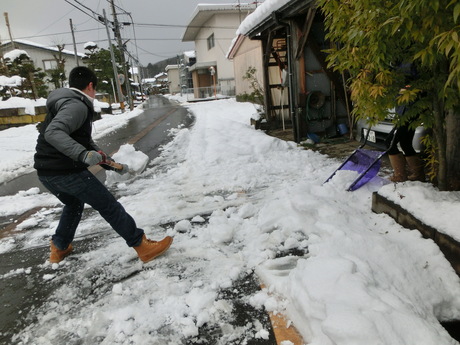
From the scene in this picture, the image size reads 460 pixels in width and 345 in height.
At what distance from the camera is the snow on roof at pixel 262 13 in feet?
20.3

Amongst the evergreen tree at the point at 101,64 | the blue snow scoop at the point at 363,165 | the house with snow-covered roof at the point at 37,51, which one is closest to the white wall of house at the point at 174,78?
the house with snow-covered roof at the point at 37,51

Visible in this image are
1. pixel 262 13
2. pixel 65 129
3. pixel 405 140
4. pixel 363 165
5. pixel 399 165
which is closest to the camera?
pixel 65 129

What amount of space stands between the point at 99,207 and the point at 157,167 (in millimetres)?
3630

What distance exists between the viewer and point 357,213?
3.13m

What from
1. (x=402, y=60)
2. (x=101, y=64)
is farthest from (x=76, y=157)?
(x=101, y=64)

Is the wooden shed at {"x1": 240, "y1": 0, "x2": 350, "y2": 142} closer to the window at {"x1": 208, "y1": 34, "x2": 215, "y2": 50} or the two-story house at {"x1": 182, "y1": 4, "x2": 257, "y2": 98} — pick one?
the two-story house at {"x1": 182, "y1": 4, "x2": 257, "y2": 98}

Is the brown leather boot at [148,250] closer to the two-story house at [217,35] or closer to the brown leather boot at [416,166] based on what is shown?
the brown leather boot at [416,166]

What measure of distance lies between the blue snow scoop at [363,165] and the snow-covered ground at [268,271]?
104 mm

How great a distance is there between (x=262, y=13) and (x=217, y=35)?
2245 cm

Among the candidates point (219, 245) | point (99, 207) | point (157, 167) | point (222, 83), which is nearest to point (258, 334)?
point (219, 245)

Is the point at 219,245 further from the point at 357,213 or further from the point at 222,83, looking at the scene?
the point at 222,83

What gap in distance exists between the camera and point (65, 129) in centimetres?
238

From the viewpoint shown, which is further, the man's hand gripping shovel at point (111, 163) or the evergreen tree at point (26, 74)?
the evergreen tree at point (26, 74)

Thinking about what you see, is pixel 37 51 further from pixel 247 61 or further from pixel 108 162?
pixel 108 162
